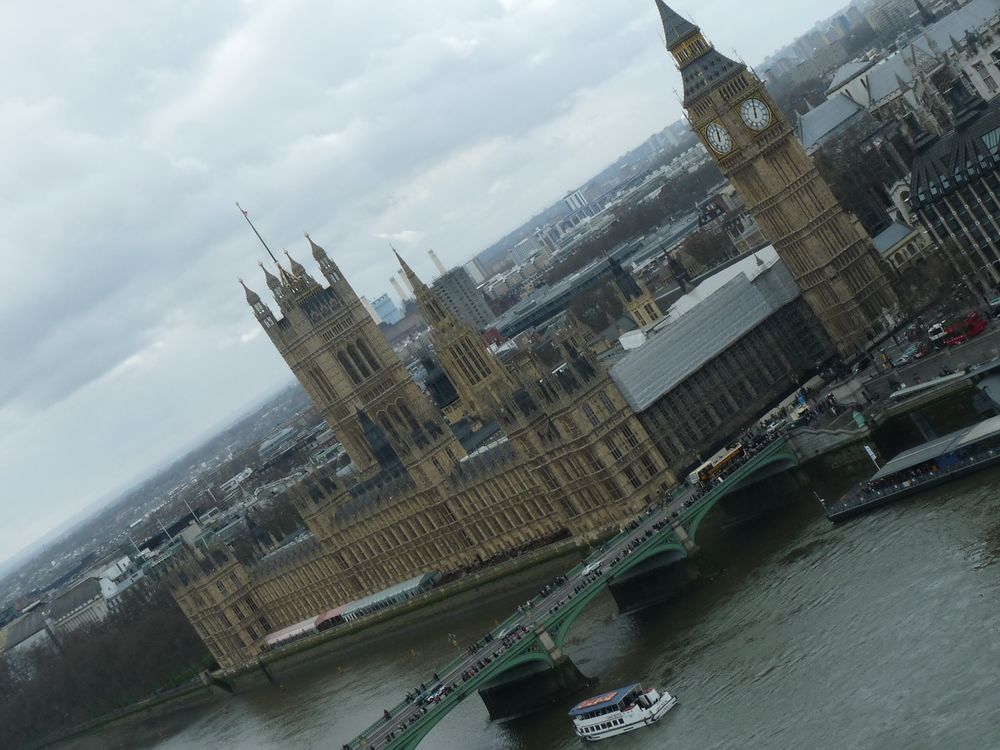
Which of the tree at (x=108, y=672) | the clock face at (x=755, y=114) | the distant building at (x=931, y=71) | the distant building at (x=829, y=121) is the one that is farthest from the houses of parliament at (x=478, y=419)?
the distant building at (x=829, y=121)

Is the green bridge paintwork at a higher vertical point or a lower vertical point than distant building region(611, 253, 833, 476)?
lower

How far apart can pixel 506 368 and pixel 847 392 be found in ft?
155

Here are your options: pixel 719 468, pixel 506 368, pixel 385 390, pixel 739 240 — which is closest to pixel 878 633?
pixel 719 468

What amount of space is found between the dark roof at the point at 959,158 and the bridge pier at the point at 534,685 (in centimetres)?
4349

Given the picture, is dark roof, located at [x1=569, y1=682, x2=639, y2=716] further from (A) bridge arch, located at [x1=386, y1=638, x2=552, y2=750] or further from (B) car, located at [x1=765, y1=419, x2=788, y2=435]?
(B) car, located at [x1=765, y1=419, x2=788, y2=435]

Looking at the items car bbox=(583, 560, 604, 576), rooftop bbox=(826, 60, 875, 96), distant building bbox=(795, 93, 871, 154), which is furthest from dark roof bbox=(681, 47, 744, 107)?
rooftop bbox=(826, 60, 875, 96)

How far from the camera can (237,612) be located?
140 m

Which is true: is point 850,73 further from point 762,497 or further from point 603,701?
point 603,701

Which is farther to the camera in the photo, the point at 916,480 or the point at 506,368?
the point at 506,368

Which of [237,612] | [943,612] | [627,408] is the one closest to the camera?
[943,612]

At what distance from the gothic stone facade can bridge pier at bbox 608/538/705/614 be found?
9448 mm

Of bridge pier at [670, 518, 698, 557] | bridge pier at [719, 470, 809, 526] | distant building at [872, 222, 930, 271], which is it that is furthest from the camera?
distant building at [872, 222, 930, 271]

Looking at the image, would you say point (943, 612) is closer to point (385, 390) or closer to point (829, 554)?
point (829, 554)

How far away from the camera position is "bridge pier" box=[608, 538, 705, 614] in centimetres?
7969
